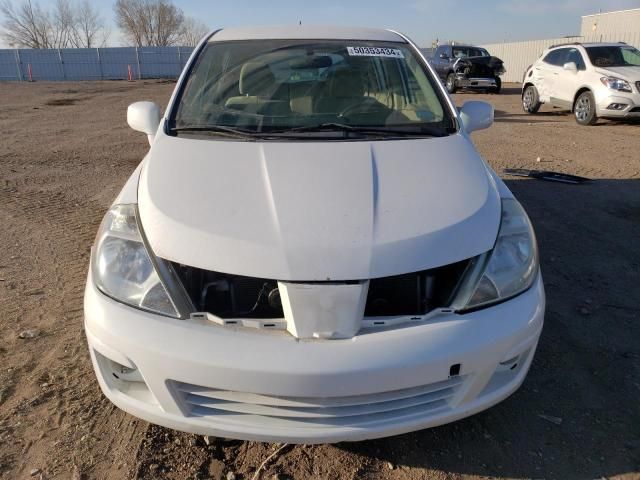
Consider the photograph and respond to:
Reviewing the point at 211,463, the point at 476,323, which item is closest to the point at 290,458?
the point at 211,463

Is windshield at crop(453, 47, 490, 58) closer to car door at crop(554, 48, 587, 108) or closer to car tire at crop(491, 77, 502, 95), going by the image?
car tire at crop(491, 77, 502, 95)

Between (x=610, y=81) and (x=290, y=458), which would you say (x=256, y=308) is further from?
(x=610, y=81)

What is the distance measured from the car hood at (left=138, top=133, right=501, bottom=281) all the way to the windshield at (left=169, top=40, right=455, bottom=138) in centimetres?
31

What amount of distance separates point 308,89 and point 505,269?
5.54ft

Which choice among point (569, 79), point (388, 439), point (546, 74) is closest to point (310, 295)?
point (388, 439)

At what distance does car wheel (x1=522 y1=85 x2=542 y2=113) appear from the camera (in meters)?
12.7

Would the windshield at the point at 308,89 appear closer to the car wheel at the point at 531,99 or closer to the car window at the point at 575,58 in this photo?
the car window at the point at 575,58

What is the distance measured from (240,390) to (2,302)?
2366 millimetres

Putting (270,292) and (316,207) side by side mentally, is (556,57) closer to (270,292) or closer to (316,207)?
(316,207)

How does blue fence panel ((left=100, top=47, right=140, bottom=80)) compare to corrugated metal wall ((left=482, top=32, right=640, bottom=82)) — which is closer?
corrugated metal wall ((left=482, top=32, right=640, bottom=82))

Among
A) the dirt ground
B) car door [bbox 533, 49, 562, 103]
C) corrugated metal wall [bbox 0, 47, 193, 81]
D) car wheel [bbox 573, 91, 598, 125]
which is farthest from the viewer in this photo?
corrugated metal wall [bbox 0, 47, 193, 81]

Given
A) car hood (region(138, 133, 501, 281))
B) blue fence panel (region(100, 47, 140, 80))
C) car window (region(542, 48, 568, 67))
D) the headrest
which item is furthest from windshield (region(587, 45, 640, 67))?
blue fence panel (region(100, 47, 140, 80))

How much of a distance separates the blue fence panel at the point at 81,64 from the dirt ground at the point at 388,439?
114ft

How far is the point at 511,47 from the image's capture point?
99.5ft
